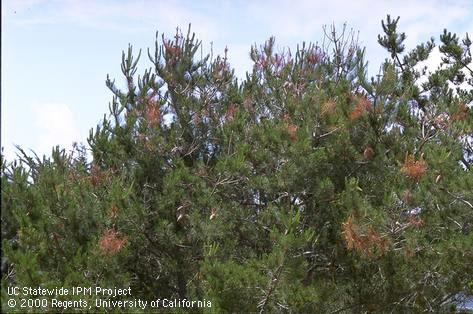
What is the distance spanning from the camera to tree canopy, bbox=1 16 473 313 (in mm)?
4867

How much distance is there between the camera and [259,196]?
6234mm

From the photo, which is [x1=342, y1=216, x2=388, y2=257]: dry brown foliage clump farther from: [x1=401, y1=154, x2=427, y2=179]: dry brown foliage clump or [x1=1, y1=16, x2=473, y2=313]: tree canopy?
[x1=401, y1=154, x2=427, y2=179]: dry brown foliage clump

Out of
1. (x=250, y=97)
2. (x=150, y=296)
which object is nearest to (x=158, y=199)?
(x=150, y=296)

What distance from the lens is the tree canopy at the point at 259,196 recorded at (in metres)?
4.87

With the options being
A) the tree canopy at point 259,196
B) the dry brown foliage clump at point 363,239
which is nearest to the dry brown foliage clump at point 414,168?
the tree canopy at point 259,196

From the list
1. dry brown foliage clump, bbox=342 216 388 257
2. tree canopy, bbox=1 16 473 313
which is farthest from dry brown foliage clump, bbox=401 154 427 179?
dry brown foliage clump, bbox=342 216 388 257

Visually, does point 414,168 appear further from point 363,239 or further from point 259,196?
point 259,196

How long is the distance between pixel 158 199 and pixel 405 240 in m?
2.51

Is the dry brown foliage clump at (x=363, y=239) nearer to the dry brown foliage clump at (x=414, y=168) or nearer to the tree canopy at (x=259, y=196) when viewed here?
the tree canopy at (x=259, y=196)

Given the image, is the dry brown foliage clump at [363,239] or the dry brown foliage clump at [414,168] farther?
the dry brown foliage clump at [414,168]

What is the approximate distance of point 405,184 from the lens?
554 centimetres

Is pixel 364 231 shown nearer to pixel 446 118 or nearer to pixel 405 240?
pixel 405 240

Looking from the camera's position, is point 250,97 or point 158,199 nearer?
point 158,199

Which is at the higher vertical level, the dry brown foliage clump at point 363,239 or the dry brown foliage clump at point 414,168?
the dry brown foliage clump at point 414,168
